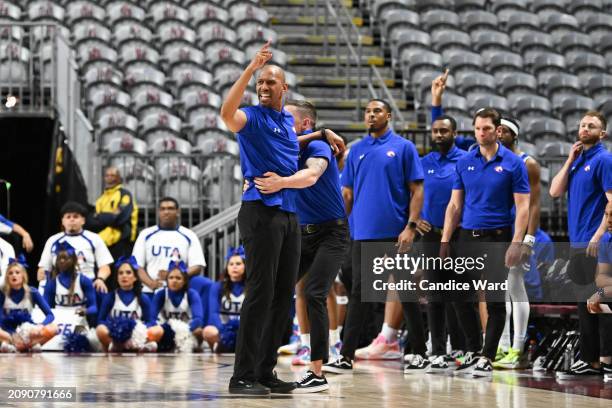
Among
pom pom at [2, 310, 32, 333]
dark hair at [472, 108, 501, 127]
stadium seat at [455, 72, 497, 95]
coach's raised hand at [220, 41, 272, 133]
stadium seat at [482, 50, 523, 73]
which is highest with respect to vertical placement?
stadium seat at [482, 50, 523, 73]

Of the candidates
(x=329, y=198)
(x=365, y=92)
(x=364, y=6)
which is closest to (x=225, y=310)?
(x=329, y=198)

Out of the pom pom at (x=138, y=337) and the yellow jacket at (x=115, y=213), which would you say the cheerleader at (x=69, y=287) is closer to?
the pom pom at (x=138, y=337)

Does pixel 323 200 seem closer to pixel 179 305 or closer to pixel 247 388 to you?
pixel 247 388

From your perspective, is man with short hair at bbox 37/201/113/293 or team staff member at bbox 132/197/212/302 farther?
team staff member at bbox 132/197/212/302

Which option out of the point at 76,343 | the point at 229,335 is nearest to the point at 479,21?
the point at 229,335

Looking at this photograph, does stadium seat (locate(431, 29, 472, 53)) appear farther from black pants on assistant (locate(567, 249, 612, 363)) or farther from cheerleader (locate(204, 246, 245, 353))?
black pants on assistant (locate(567, 249, 612, 363))

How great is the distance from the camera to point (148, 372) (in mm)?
7520

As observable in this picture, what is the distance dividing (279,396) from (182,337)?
4.52 meters

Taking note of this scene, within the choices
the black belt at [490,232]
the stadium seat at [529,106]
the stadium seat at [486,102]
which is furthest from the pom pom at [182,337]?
the stadium seat at [529,106]

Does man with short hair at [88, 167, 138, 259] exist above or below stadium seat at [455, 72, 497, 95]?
below

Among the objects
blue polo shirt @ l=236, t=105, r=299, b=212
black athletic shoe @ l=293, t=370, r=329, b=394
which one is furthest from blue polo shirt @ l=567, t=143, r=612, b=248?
blue polo shirt @ l=236, t=105, r=299, b=212

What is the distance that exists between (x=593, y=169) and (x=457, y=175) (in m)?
0.98

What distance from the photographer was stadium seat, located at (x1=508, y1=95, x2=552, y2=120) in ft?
53.2

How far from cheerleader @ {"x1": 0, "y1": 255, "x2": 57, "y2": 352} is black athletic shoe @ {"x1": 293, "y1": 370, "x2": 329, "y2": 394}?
14.5ft
